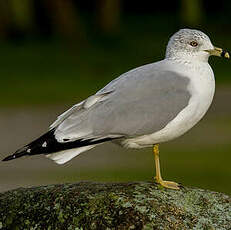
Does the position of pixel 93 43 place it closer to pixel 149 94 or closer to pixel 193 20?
pixel 193 20

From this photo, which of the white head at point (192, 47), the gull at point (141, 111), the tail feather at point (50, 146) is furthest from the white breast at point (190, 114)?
the tail feather at point (50, 146)

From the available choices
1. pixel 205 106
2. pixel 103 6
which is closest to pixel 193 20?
pixel 103 6

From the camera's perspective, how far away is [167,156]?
15000mm

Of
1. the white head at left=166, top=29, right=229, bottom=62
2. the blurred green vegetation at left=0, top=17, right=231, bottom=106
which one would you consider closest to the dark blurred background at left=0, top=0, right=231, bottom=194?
the blurred green vegetation at left=0, top=17, right=231, bottom=106

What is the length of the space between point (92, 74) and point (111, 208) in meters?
20.0

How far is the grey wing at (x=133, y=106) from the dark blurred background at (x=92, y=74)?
6042 millimetres

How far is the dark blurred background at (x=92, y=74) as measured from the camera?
14.0 m

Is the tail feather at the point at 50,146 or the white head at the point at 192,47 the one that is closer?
the tail feather at the point at 50,146

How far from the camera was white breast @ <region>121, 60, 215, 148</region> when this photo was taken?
641cm

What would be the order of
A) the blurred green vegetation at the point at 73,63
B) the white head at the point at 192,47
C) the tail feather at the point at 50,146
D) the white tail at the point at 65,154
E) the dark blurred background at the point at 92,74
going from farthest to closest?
the blurred green vegetation at the point at 73,63 < the dark blurred background at the point at 92,74 < the white head at the point at 192,47 < the white tail at the point at 65,154 < the tail feather at the point at 50,146

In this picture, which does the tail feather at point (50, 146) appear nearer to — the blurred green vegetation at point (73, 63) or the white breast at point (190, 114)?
the white breast at point (190, 114)

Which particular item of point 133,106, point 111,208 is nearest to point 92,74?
point 133,106

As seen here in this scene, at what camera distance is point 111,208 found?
5844mm

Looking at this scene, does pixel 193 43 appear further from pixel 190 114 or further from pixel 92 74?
pixel 92 74
